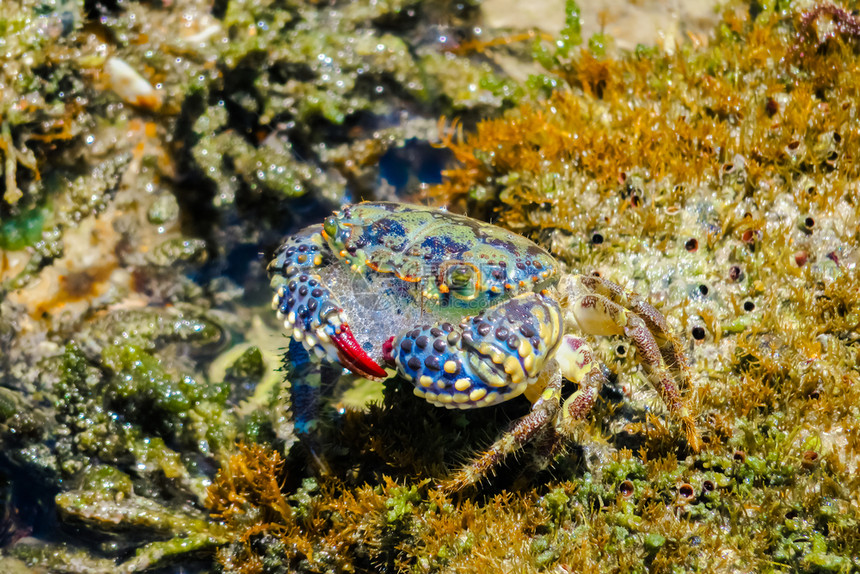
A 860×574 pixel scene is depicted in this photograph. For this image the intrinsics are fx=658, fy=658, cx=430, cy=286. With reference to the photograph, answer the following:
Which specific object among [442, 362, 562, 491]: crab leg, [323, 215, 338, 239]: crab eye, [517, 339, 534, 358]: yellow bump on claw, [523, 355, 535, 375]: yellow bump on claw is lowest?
[442, 362, 562, 491]: crab leg

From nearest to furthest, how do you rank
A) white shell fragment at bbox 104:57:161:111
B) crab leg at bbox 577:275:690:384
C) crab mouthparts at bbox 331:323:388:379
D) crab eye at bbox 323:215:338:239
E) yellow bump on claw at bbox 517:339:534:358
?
yellow bump on claw at bbox 517:339:534:358, crab mouthparts at bbox 331:323:388:379, crab leg at bbox 577:275:690:384, crab eye at bbox 323:215:338:239, white shell fragment at bbox 104:57:161:111

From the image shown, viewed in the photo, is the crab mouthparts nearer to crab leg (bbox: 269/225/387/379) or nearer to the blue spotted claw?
crab leg (bbox: 269/225/387/379)

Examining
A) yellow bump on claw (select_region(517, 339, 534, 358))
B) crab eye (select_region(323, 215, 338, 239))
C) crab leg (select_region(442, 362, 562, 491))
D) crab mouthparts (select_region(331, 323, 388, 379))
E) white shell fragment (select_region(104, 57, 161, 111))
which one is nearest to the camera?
yellow bump on claw (select_region(517, 339, 534, 358))

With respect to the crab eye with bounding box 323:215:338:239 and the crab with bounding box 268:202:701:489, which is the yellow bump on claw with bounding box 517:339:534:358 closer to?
the crab with bounding box 268:202:701:489

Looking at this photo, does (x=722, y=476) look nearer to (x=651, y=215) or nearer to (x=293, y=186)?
(x=651, y=215)

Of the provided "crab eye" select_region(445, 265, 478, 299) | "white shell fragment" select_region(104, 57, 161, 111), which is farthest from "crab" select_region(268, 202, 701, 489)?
"white shell fragment" select_region(104, 57, 161, 111)

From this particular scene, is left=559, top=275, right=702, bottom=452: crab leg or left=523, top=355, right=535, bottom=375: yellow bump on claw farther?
left=559, top=275, right=702, bottom=452: crab leg

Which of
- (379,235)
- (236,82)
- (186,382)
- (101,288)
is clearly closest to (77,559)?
(186,382)

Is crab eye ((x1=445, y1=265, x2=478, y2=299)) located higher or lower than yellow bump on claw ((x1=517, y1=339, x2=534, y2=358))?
higher
